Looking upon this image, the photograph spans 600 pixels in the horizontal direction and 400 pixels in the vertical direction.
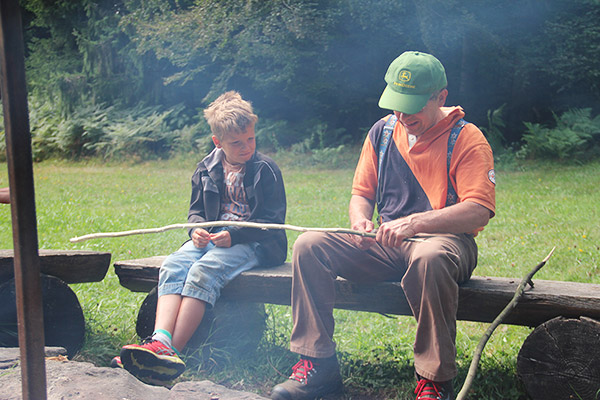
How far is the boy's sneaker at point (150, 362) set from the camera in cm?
273

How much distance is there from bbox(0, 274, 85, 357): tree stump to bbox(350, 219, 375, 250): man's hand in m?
1.67

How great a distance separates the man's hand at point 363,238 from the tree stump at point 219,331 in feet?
2.80

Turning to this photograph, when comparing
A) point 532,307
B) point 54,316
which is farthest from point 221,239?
point 532,307

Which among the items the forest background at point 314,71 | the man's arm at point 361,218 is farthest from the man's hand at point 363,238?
the forest background at point 314,71

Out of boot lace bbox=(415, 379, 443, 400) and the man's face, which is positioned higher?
the man's face

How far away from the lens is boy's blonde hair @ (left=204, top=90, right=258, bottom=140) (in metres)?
3.25

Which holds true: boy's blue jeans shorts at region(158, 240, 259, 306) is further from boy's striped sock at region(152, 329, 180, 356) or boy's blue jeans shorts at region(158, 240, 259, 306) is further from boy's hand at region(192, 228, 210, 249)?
boy's striped sock at region(152, 329, 180, 356)

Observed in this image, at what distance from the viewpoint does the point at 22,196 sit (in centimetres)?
147

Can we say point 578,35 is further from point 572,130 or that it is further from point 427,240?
point 427,240

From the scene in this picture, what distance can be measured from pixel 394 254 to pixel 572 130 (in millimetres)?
9632

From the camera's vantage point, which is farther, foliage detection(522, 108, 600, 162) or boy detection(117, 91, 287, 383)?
foliage detection(522, 108, 600, 162)

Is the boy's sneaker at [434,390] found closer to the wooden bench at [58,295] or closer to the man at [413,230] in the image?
the man at [413,230]

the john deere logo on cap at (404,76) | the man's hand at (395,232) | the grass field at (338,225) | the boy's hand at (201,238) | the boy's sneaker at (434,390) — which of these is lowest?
the grass field at (338,225)

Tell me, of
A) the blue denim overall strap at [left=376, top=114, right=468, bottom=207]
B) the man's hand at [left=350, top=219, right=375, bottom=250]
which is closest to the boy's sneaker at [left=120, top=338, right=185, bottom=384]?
the man's hand at [left=350, top=219, right=375, bottom=250]
